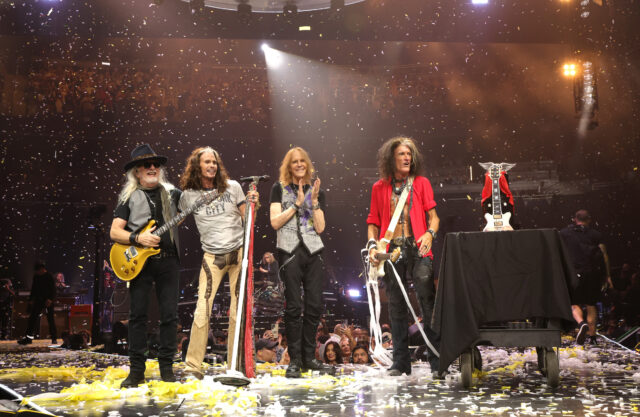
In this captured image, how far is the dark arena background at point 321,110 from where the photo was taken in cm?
1077

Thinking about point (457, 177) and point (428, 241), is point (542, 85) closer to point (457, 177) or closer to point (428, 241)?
point (457, 177)

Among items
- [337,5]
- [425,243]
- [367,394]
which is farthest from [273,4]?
[367,394]

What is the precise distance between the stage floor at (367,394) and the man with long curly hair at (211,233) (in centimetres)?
45

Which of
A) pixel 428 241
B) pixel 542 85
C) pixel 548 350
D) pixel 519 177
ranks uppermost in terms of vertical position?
pixel 542 85

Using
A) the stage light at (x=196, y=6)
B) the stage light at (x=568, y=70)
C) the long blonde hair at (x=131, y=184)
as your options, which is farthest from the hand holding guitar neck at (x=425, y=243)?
the stage light at (x=568, y=70)

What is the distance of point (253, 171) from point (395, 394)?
35.4 feet

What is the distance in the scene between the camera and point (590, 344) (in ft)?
20.5

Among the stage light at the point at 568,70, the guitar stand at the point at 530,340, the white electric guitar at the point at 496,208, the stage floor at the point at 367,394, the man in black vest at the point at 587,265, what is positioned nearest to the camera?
the stage floor at the point at 367,394

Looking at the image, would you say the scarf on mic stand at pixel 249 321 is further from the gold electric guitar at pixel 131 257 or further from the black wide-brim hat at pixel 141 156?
the black wide-brim hat at pixel 141 156

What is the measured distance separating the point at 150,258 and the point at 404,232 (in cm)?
185

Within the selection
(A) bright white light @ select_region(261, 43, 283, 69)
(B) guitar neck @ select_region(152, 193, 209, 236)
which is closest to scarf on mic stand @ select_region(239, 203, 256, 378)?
(B) guitar neck @ select_region(152, 193, 209, 236)

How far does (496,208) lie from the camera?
3729mm

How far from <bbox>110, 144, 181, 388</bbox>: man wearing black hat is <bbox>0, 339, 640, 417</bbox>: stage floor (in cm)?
22

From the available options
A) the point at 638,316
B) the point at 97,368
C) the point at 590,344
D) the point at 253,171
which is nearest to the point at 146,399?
the point at 97,368
